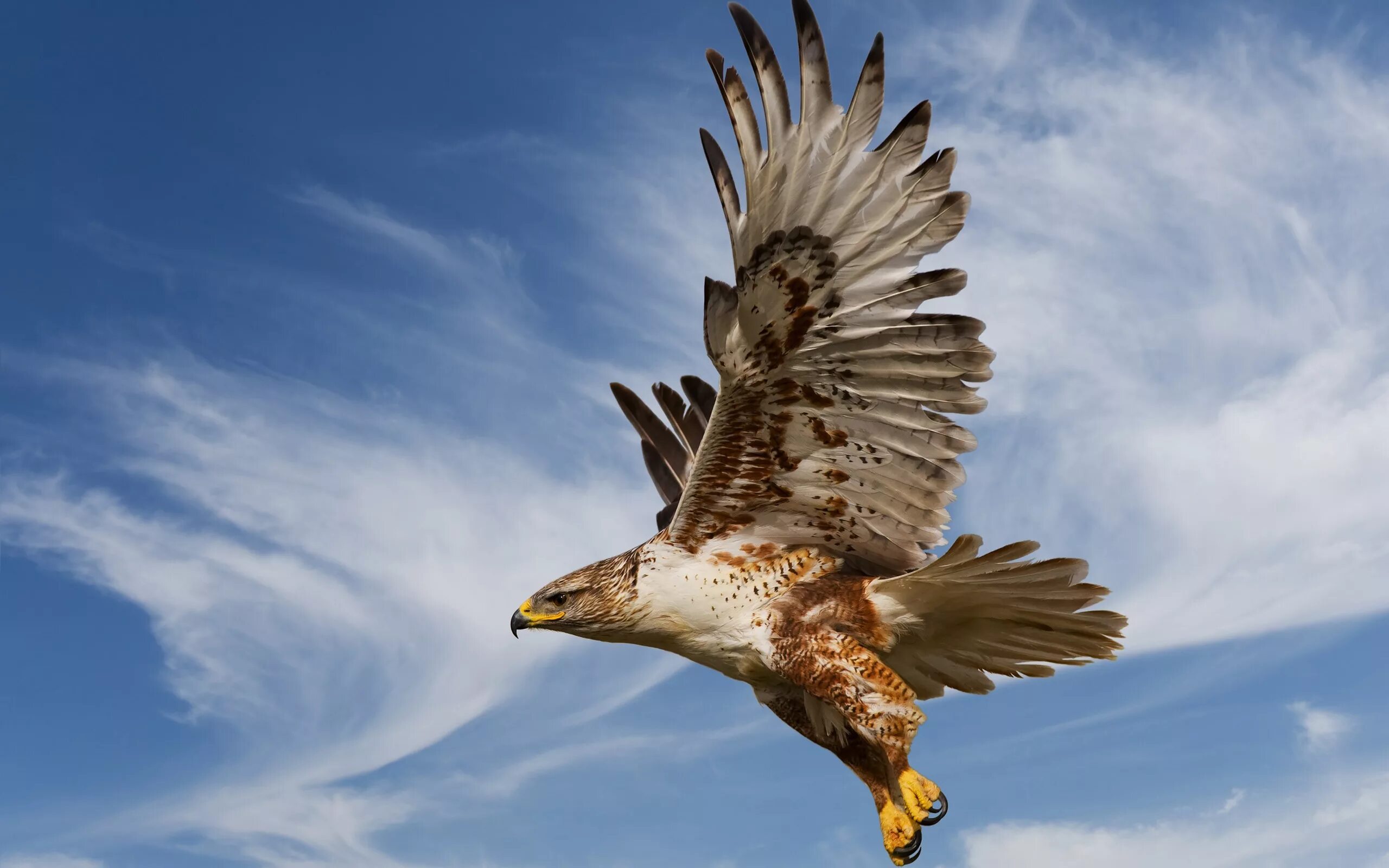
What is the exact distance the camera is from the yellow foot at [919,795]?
687 cm

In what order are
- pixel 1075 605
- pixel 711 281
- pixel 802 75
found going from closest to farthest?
pixel 802 75, pixel 711 281, pixel 1075 605

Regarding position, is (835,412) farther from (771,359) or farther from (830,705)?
(830,705)

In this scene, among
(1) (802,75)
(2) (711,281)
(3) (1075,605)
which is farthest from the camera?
(3) (1075,605)

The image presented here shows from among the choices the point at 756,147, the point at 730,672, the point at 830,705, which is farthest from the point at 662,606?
the point at 756,147

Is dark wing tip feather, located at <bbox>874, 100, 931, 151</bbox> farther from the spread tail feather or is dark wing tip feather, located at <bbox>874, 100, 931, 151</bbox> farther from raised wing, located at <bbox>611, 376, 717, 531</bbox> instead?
raised wing, located at <bbox>611, 376, 717, 531</bbox>

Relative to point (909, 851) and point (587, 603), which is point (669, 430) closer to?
point (587, 603)

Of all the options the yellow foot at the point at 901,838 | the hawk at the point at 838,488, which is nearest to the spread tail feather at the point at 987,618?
the hawk at the point at 838,488

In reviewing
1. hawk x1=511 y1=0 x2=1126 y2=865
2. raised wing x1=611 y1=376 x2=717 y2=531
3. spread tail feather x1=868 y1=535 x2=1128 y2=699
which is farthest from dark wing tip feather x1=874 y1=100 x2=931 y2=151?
raised wing x1=611 y1=376 x2=717 y2=531

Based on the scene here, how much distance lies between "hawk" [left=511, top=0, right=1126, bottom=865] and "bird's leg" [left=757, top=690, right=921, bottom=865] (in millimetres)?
13

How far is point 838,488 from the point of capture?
748 centimetres

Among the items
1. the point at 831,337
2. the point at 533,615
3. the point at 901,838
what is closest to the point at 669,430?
the point at 533,615

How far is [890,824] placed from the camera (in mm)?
7180

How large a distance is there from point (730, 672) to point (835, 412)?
187 cm

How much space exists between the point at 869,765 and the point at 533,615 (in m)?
2.48
